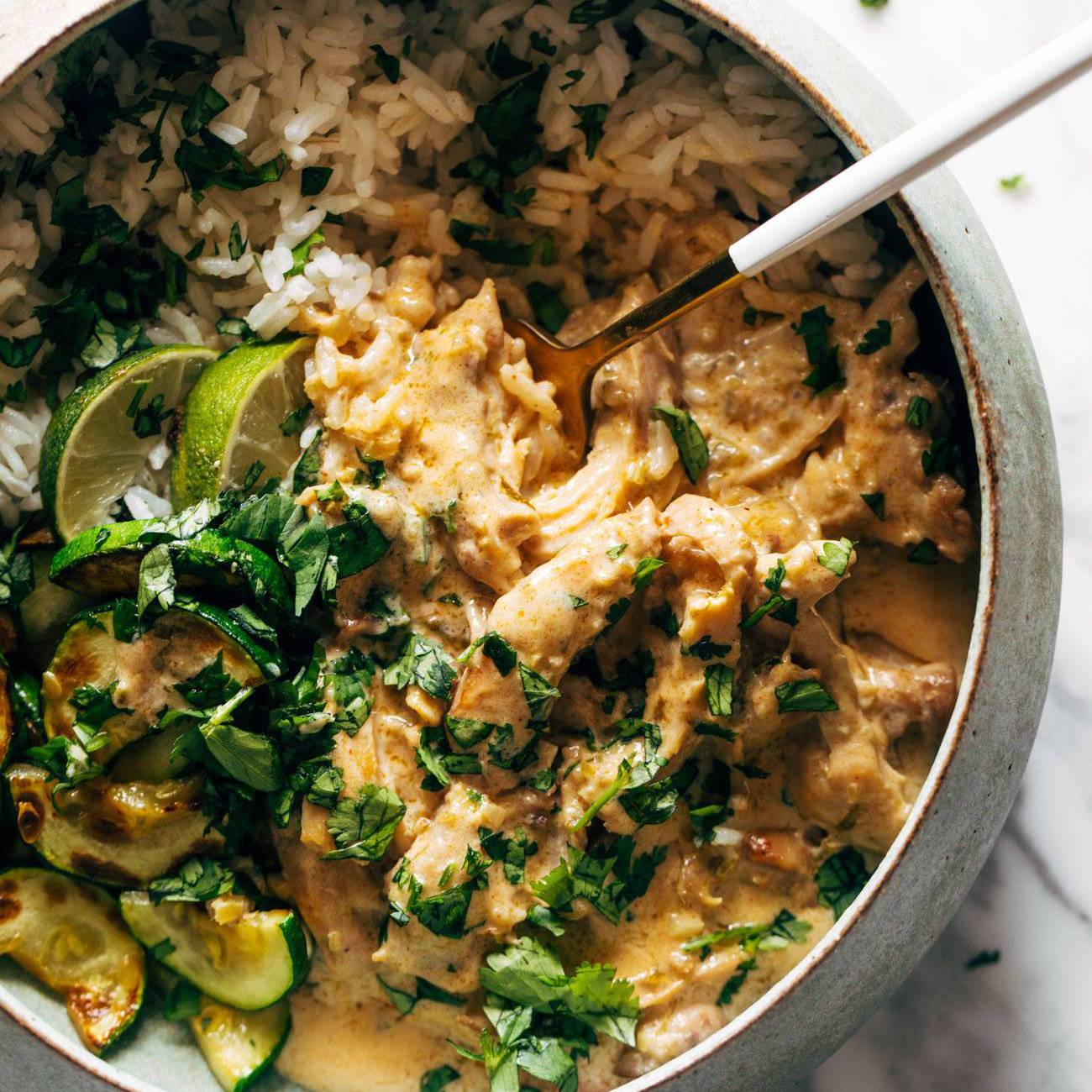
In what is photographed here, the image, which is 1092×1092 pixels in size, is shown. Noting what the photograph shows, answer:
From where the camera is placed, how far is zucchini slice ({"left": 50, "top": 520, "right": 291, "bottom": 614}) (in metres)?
2.03

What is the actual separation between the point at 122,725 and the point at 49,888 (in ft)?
1.09

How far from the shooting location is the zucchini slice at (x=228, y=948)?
210 centimetres

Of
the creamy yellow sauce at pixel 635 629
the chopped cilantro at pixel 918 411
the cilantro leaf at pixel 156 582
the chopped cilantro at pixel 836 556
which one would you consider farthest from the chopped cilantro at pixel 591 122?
the cilantro leaf at pixel 156 582

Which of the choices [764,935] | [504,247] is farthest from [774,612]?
[504,247]

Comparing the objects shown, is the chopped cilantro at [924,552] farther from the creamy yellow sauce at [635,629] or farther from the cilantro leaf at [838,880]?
the cilantro leaf at [838,880]

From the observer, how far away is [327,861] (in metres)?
2.11

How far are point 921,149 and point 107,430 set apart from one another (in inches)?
57.2

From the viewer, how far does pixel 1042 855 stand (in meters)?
2.52

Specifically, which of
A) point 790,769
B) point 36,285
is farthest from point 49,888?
point 790,769

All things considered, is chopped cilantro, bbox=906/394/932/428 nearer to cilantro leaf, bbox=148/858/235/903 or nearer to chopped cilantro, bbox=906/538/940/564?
chopped cilantro, bbox=906/538/940/564

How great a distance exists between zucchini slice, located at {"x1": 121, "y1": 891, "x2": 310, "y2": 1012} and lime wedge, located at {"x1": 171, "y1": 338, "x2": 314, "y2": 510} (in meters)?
0.73

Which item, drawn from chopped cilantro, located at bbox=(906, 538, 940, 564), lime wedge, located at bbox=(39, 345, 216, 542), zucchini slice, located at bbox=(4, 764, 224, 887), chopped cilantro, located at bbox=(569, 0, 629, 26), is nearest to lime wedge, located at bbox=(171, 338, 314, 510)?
lime wedge, located at bbox=(39, 345, 216, 542)

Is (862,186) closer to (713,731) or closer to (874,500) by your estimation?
(874,500)

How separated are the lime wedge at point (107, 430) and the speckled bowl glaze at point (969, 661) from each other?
0.55 metres
